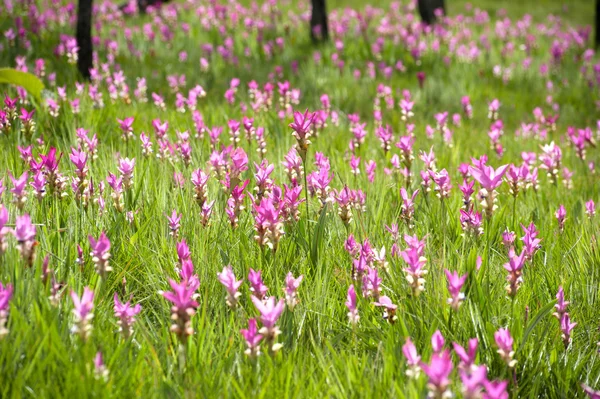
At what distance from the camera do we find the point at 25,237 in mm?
1776

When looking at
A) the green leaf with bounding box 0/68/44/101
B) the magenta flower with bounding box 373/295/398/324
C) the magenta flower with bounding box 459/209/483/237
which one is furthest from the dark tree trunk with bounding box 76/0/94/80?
the magenta flower with bounding box 373/295/398/324

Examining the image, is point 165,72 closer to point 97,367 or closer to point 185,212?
point 185,212

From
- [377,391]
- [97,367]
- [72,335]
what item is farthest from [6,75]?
[377,391]

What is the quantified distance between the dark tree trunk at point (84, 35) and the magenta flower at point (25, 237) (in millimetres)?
4889

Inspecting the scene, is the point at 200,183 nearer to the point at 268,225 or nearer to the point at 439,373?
the point at 268,225

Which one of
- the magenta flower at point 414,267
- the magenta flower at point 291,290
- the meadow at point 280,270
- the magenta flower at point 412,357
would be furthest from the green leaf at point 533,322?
the magenta flower at point 291,290

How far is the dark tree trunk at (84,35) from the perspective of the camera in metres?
6.17

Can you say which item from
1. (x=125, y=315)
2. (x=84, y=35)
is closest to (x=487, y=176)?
(x=125, y=315)

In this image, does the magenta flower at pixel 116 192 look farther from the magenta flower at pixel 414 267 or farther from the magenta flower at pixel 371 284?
the magenta flower at pixel 414 267

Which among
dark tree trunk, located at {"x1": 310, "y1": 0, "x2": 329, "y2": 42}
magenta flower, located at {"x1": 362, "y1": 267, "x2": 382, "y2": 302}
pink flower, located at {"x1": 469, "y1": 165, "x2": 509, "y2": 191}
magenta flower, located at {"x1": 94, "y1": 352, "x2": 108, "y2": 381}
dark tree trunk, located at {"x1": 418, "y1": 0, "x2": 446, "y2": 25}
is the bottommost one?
dark tree trunk, located at {"x1": 418, "y1": 0, "x2": 446, "y2": 25}

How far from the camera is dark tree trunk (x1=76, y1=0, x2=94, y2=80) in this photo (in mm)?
6172

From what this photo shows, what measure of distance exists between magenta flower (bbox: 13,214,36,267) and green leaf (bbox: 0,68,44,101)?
95.1 inches

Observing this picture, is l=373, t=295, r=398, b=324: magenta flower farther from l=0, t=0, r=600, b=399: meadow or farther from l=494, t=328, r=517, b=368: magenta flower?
l=494, t=328, r=517, b=368: magenta flower

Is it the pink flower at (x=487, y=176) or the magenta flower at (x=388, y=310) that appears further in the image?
the pink flower at (x=487, y=176)
